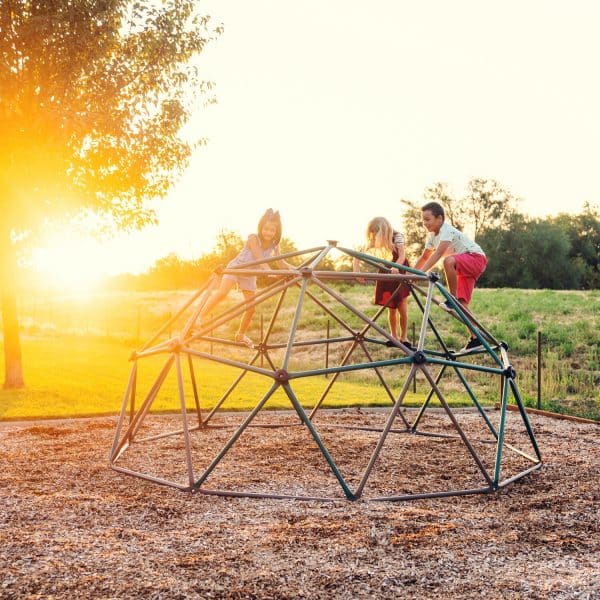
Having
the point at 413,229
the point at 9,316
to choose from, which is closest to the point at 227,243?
the point at 413,229

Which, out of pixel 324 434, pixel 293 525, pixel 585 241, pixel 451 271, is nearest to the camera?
pixel 293 525

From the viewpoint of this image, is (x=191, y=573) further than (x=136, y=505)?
No

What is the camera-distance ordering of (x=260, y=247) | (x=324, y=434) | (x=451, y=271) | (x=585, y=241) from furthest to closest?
(x=585, y=241), (x=324, y=434), (x=260, y=247), (x=451, y=271)

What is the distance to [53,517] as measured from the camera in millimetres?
5434

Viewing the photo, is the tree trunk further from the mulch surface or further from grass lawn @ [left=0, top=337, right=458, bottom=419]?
the mulch surface

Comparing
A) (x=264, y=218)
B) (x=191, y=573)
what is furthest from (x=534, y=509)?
(x=264, y=218)

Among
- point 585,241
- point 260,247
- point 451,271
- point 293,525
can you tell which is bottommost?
point 293,525

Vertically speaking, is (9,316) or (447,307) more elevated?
(447,307)

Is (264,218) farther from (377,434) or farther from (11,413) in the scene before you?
(11,413)

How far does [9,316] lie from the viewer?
1358 cm

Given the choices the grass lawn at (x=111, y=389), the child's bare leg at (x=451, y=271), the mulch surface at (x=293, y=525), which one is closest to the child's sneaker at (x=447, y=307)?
the child's bare leg at (x=451, y=271)

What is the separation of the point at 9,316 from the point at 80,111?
405 cm

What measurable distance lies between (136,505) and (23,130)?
909 cm

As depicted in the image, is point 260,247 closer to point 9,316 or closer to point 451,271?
point 451,271
